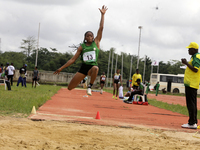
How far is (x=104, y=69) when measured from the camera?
65.0 m

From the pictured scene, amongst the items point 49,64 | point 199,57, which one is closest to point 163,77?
point 49,64

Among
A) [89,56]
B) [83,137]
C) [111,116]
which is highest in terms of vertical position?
[89,56]

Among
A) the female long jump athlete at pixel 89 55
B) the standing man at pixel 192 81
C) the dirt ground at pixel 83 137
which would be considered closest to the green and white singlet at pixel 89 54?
the female long jump athlete at pixel 89 55

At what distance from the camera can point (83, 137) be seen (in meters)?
5.20

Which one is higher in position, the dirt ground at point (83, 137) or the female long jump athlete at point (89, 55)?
the female long jump athlete at point (89, 55)

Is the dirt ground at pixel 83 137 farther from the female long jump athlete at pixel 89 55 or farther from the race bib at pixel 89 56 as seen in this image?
the race bib at pixel 89 56

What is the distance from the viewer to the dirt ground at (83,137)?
4.50 meters

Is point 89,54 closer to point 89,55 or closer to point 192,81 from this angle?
point 89,55

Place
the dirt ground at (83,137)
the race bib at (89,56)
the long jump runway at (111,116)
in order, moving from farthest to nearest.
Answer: the long jump runway at (111,116) → the race bib at (89,56) → the dirt ground at (83,137)

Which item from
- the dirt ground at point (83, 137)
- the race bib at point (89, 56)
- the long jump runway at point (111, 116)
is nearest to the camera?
the dirt ground at point (83, 137)

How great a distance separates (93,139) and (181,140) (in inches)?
77.7

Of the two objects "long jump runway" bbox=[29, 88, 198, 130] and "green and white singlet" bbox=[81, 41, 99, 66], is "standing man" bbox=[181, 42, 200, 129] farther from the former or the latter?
"green and white singlet" bbox=[81, 41, 99, 66]

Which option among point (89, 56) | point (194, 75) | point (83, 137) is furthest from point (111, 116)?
point (83, 137)

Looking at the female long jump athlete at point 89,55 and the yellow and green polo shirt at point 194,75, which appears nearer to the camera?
the female long jump athlete at point 89,55
